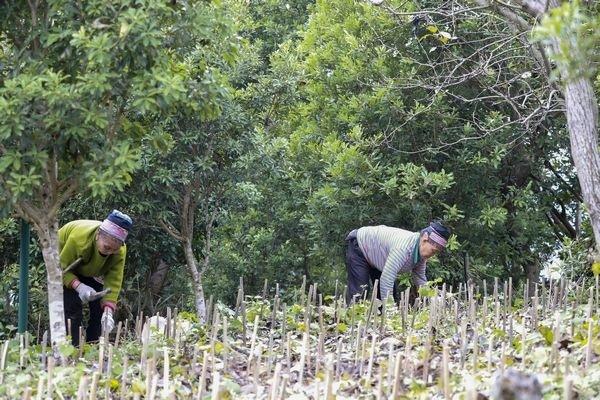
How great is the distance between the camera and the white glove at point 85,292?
841 cm

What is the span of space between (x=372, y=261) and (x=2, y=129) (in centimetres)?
457

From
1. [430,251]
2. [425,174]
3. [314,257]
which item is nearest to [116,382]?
[430,251]

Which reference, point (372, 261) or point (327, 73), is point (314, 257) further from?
point (372, 261)

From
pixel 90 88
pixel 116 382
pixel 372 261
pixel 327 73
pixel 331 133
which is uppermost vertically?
pixel 327 73

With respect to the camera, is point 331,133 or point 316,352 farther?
point 331,133

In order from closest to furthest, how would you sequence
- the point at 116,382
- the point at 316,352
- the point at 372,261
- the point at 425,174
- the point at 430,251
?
1. the point at 116,382
2. the point at 316,352
3. the point at 430,251
4. the point at 372,261
5. the point at 425,174

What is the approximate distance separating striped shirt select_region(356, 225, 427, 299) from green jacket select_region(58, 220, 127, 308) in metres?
2.27

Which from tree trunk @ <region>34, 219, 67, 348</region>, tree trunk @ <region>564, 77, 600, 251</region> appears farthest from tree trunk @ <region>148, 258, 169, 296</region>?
tree trunk @ <region>564, 77, 600, 251</region>

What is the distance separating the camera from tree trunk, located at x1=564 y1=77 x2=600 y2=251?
22.9 feet

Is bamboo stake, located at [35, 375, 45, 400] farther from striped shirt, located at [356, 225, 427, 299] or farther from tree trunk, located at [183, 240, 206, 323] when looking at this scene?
tree trunk, located at [183, 240, 206, 323]

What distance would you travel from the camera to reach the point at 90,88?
235 inches

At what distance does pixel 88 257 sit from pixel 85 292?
318 millimetres

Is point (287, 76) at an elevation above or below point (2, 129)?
above

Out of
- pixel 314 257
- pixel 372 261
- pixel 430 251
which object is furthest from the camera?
pixel 314 257
